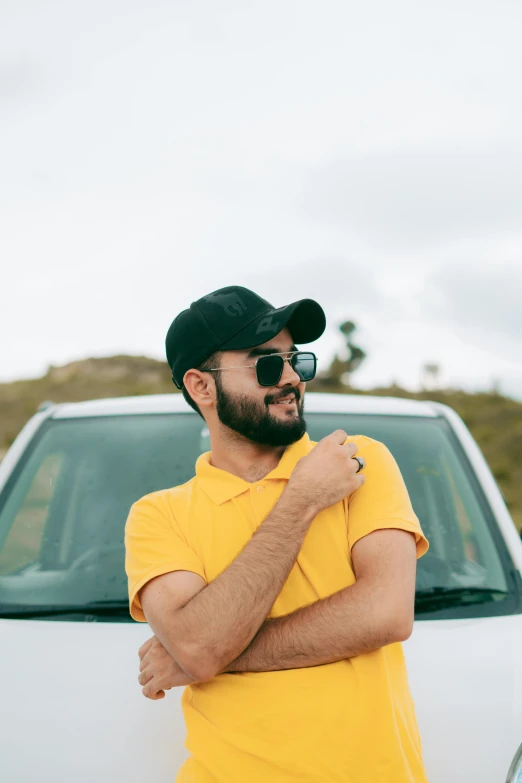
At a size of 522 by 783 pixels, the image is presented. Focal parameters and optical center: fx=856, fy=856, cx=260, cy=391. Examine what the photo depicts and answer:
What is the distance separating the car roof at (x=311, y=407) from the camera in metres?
3.16

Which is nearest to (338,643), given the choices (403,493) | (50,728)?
(403,493)

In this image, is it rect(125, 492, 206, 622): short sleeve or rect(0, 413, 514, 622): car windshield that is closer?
rect(125, 492, 206, 622): short sleeve

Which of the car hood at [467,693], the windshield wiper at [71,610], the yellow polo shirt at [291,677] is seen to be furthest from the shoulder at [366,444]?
the windshield wiper at [71,610]

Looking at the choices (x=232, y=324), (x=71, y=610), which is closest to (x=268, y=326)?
(x=232, y=324)

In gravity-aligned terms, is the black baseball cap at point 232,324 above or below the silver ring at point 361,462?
above

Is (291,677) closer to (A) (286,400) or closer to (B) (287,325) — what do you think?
(A) (286,400)

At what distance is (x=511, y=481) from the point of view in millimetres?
18812

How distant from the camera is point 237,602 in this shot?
1721 millimetres

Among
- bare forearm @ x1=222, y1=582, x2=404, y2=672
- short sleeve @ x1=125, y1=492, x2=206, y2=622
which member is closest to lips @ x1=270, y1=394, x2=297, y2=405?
short sleeve @ x1=125, y1=492, x2=206, y2=622

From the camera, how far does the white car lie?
78.6 inches

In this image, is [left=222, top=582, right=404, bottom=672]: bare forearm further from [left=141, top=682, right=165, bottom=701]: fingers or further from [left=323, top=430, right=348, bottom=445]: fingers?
[left=323, top=430, right=348, bottom=445]: fingers

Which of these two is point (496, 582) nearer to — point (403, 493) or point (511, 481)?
point (403, 493)

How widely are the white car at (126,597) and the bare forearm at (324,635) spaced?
418 millimetres

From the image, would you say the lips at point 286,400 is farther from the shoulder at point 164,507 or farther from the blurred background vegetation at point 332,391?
the blurred background vegetation at point 332,391
